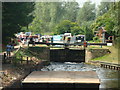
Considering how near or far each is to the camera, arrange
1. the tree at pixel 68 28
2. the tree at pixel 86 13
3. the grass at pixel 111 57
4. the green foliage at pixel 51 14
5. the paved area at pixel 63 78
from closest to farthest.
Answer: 1. the paved area at pixel 63 78
2. the grass at pixel 111 57
3. the tree at pixel 68 28
4. the green foliage at pixel 51 14
5. the tree at pixel 86 13

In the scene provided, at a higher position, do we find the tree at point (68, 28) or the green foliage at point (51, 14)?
the green foliage at point (51, 14)

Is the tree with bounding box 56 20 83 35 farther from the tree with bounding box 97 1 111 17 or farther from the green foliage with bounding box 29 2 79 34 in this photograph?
the tree with bounding box 97 1 111 17

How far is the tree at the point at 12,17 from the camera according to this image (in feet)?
128

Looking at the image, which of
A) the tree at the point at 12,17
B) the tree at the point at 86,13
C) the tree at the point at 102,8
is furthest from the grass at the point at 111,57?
the tree at the point at 86,13

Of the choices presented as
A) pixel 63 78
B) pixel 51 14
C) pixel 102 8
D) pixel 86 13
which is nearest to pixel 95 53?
pixel 63 78

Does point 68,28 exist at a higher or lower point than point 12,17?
lower

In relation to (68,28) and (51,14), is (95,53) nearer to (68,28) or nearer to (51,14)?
(68,28)

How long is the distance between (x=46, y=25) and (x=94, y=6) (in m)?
24.6

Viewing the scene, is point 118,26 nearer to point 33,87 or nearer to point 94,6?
point 33,87

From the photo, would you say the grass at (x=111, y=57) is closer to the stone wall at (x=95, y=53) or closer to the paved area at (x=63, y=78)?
the stone wall at (x=95, y=53)

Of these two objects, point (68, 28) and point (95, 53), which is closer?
point (95, 53)

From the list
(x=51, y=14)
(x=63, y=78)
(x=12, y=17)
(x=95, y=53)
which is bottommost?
(x=63, y=78)

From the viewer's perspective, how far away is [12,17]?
135ft

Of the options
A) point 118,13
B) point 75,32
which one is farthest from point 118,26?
point 75,32
